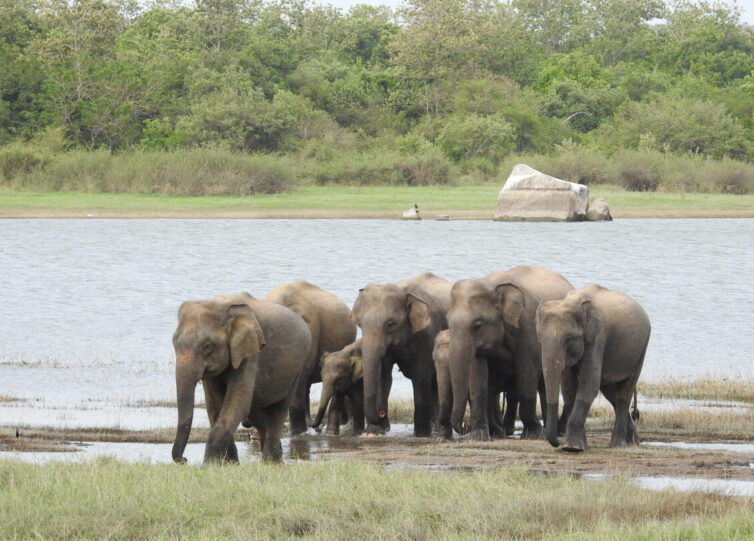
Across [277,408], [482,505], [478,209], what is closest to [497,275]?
[277,408]

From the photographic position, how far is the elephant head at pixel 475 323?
44.8 feet

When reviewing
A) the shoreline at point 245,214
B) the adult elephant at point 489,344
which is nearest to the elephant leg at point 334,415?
the adult elephant at point 489,344

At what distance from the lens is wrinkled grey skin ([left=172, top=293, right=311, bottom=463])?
11.0 meters

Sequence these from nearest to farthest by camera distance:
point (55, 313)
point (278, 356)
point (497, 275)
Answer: point (278, 356) → point (497, 275) → point (55, 313)

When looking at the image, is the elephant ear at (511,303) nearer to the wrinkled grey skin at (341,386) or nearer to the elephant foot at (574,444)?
the wrinkled grey skin at (341,386)

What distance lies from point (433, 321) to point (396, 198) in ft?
127

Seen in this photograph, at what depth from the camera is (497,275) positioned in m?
14.7

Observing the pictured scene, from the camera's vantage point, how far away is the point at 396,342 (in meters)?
14.4

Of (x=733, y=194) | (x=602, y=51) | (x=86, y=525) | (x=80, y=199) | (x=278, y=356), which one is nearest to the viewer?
(x=86, y=525)

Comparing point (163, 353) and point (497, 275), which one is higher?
point (497, 275)

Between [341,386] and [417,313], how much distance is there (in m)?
1.04

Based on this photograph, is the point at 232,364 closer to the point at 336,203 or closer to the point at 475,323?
the point at 475,323

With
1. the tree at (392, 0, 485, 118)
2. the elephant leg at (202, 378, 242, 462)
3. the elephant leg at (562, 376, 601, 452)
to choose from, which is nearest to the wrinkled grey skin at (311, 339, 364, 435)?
the elephant leg at (562, 376, 601, 452)

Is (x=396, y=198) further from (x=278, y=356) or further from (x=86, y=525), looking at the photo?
(x=86, y=525)
